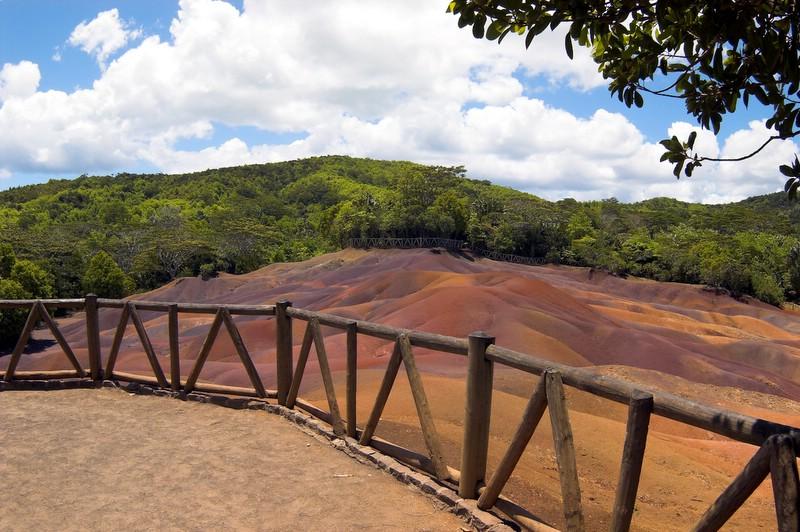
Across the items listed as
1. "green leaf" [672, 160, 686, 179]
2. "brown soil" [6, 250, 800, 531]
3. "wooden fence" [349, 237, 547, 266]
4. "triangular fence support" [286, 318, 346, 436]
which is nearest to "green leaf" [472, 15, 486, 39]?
"green leaf" [672, 160, 686, 179]

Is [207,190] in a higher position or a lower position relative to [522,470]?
higher

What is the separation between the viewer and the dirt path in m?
5.00

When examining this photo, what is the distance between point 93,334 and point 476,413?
692 centimetres

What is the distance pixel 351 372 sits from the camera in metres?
6.71

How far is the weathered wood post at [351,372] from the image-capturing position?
6527mm

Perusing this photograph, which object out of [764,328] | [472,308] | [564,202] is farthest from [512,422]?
[564,202]

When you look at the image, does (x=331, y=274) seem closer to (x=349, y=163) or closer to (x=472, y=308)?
(x=472, y=308)

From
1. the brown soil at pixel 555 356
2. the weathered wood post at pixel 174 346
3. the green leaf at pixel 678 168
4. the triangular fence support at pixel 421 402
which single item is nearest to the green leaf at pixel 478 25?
the green leaf at pixel 678 168

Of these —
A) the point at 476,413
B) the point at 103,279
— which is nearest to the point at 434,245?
the point at 103,279

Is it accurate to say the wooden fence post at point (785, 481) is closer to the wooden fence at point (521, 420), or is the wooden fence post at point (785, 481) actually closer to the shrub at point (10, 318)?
the wooden fence at point (521, 420)

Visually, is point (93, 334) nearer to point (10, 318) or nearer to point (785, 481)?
point (785, 481)

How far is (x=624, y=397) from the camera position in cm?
390

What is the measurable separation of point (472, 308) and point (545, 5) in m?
20.4

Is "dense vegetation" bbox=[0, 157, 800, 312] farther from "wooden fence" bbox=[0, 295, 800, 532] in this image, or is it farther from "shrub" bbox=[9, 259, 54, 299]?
"wooden fence" bbox=[0, 295, 800, 532]
